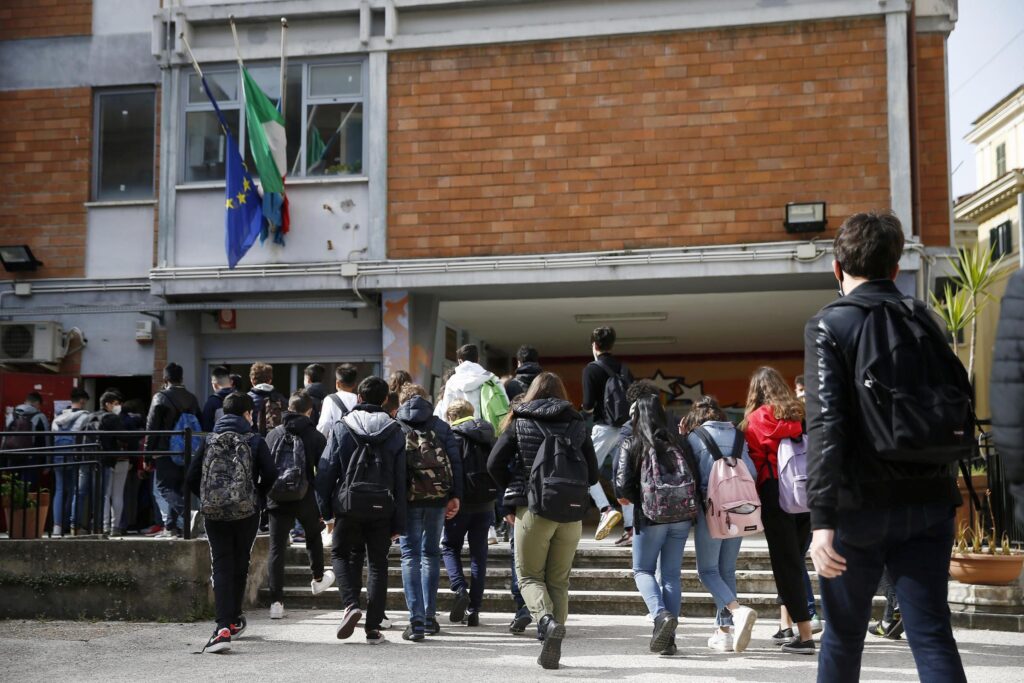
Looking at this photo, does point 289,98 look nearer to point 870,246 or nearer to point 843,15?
point 843,15

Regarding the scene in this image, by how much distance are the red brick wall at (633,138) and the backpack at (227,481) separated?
644 centimetres

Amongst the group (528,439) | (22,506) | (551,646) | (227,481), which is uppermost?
(528,439)

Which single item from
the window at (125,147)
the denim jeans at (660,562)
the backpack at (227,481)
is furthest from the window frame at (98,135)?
the denim jeans at (660,562)

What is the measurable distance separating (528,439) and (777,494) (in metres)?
1.73

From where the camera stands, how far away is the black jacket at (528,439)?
24.3 ft

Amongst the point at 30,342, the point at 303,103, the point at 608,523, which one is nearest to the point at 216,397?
the point at 608,523

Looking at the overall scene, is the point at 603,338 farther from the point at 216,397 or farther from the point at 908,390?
the point at 908,390

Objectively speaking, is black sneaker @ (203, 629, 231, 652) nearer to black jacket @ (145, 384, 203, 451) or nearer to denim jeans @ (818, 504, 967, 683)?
black jacket @ (145, 384, 203, 451)

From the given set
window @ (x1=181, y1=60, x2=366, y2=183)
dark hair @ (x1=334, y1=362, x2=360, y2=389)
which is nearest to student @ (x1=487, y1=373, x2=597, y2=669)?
dark hair @ (x1=334, y1=362, x2=360, y2=389)

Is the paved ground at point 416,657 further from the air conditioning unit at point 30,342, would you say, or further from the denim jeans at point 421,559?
the air conditioning unit at point 30,342

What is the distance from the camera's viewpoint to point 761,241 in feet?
43.6

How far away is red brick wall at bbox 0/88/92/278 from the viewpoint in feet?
50.0

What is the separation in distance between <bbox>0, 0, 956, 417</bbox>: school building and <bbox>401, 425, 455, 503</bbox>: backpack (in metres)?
5.50

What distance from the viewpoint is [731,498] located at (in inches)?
290
